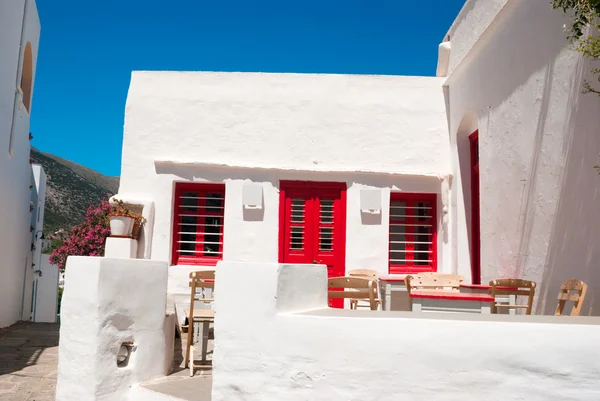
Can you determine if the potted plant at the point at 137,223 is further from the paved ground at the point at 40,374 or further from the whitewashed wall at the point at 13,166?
the whitewashed wall at the point at 13,166

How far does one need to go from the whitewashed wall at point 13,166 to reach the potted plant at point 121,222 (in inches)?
90.0

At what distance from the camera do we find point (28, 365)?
6.11 m

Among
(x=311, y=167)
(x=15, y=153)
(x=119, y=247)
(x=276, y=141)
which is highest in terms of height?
(x=276, y=141)

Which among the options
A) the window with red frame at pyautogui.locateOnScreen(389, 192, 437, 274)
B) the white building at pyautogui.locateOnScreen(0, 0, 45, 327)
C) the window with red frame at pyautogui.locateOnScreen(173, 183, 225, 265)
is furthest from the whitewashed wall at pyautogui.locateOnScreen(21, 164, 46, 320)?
the window with red frame at pyautogui.locateOnScreen(389, 192, 437, 274)

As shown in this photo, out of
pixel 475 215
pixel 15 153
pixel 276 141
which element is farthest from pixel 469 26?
pixel 15 153

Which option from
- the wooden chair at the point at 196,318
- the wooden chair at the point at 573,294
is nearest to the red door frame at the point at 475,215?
the wooden chair at the point at 573,294

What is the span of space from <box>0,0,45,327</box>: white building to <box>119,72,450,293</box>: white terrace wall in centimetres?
200

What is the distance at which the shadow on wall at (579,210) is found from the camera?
5000mm

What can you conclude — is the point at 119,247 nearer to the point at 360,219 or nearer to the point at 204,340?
the point at 204,340

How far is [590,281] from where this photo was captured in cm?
504

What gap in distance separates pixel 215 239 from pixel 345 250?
221 centimetres

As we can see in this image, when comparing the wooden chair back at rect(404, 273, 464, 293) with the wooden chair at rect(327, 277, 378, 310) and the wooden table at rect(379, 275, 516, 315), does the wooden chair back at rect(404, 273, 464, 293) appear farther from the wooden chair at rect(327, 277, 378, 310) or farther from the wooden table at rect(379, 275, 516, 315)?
the wooden chair at rect(327, 277, 378, 310)

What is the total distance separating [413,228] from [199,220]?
3.65m

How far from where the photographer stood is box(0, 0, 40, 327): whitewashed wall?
9062mm
